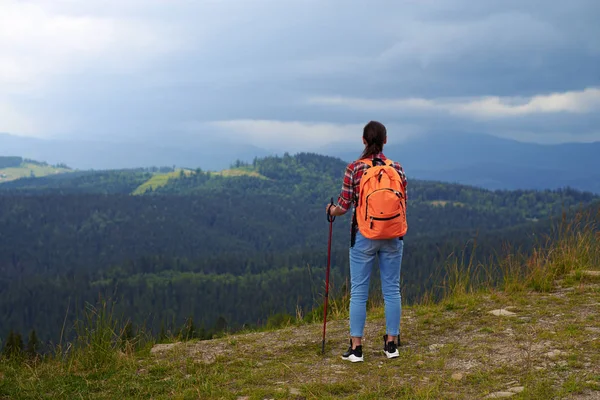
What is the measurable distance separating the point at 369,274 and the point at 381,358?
1.02 meters

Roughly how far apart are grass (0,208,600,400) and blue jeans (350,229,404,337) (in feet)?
1.53

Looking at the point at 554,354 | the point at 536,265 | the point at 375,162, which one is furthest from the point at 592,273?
the point at 375,162

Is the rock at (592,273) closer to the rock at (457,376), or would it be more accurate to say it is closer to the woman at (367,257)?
the woman at (367,257)

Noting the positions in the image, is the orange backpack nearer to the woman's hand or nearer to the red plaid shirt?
the red plaid shirt

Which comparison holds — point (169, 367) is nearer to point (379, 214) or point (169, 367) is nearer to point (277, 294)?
point (379, 214)

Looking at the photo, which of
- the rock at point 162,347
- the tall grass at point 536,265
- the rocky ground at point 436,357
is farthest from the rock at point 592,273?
the rock at point 162,347

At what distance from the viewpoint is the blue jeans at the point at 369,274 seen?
603 cm

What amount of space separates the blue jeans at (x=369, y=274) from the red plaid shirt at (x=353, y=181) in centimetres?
38

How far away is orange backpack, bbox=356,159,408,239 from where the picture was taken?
5.77 m

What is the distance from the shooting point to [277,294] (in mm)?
136250

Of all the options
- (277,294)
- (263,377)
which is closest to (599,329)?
(263,377)

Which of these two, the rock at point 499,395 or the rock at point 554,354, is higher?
the rock at point 554,354

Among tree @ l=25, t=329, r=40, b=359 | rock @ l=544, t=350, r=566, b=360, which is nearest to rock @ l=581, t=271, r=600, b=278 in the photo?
rock @ l=544, t=350, r=566, b=360

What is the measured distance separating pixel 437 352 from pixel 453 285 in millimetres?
2963
